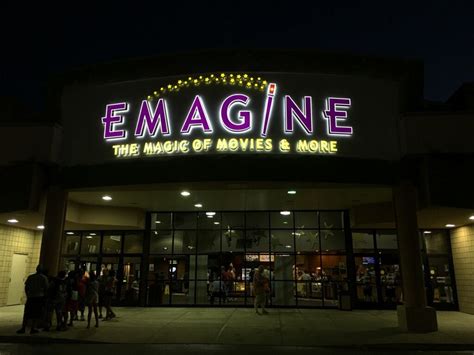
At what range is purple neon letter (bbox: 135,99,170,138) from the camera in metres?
13.9

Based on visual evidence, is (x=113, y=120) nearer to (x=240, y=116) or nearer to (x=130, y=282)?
(x=240, y=116)

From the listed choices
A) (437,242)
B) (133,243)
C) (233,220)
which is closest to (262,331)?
(233,220)

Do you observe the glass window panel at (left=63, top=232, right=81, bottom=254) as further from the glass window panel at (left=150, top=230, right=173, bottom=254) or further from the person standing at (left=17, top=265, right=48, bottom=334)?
the person standing at (left=17, top=265, right=48, bottom=334)

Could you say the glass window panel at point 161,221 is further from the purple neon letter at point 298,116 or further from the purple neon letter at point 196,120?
the purple neon letter at point 298,116

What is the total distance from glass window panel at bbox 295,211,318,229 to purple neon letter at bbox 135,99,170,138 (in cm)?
798

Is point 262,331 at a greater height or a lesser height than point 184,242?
lesser

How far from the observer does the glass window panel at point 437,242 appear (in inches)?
725

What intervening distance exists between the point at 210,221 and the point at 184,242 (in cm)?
154

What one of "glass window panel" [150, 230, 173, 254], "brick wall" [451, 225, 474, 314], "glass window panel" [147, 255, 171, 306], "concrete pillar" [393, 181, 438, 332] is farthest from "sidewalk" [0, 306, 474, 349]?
"glass window panel" [150, 230, 173, 254]

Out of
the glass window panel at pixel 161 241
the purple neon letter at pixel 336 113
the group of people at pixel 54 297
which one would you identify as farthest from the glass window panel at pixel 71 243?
the purple neon letter at pixel 336 113

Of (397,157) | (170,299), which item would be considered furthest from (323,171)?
(170,299)

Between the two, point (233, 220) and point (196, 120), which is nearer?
point (196, 120)

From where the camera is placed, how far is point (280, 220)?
1889 centimetres

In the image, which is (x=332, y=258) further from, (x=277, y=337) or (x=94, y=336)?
(x=94, y=336)
